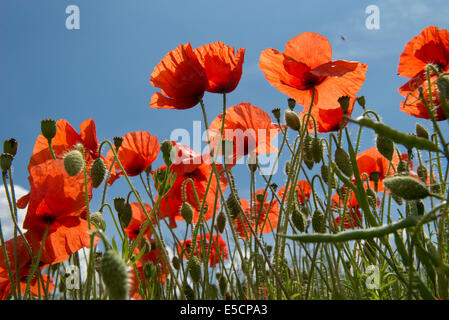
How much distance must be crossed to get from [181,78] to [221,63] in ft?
0.58

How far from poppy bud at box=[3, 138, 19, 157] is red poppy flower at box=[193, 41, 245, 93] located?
0.82 metres

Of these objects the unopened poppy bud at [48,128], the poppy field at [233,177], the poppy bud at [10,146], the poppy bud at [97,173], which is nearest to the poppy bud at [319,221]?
the poppy field at [233,177]

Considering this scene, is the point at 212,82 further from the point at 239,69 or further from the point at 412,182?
the point at 412,182

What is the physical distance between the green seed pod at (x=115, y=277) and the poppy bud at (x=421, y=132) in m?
Answer: 1.39

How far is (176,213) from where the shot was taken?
2438mm

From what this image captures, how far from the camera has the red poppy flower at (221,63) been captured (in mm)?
1629

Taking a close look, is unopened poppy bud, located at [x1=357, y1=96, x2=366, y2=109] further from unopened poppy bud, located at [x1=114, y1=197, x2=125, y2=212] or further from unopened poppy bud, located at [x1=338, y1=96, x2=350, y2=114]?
unopened poppy bud, located at [x1=114, y1=197, x2=125, y2=212]

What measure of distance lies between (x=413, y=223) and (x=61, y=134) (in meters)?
1.65

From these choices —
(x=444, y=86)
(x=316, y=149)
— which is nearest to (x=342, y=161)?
(x=316, y=149)

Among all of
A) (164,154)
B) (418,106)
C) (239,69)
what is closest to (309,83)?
(239,69)

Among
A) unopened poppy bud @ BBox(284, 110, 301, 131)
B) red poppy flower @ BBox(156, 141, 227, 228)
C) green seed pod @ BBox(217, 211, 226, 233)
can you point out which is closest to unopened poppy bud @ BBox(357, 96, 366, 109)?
unopened poppy bud @ BBox(284, 110, 301, 131)

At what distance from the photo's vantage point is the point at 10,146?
1.59 m

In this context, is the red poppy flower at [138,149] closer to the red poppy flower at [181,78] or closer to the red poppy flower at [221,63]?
the red poppy flower at [181,78]

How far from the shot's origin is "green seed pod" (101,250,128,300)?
2.15 ft
